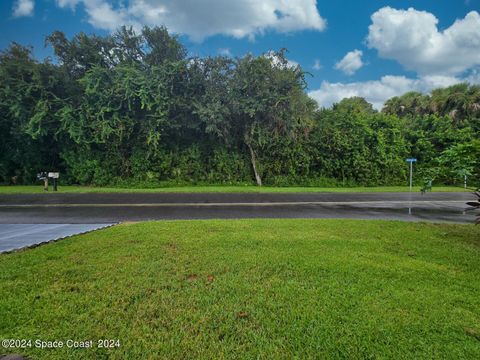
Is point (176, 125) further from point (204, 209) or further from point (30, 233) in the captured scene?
point (30, 233)

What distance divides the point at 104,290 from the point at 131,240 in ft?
6.03

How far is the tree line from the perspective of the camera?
13844 millimetres

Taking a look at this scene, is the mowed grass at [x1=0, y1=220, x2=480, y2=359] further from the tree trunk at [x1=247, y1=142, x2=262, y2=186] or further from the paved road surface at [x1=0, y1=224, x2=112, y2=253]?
the tree trunk at [x1=247, y1=142, x2=262, y2=186]

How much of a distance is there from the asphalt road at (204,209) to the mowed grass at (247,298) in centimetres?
327

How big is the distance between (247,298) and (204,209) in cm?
632

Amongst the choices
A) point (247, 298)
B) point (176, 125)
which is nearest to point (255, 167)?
point (176, 125)

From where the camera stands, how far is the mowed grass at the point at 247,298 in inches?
75.6

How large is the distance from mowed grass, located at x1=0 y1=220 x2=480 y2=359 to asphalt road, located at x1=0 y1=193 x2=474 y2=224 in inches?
129

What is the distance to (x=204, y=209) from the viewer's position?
8.73 metres

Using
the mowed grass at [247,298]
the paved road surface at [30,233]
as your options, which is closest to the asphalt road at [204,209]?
the paved road surface at [30,233]

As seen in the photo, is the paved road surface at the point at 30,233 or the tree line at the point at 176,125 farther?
the tree line at the point at 176,125

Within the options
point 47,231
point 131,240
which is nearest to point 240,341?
point 131,240

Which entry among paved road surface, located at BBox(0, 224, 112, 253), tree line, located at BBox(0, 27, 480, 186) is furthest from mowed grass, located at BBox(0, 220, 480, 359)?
tree line, located at BBox(0, 27, 480, 186)

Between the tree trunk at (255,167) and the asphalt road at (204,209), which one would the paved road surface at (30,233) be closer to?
the asphalt road at (204,209)
